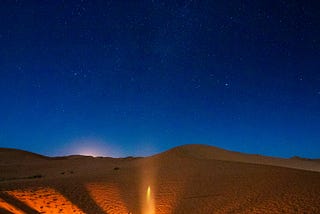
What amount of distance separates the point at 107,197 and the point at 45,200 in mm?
3440

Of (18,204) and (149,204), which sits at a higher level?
(18,204)

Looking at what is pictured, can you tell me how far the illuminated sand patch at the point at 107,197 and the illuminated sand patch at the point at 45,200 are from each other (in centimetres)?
153

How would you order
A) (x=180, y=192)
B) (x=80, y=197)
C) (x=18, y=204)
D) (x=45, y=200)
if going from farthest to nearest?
(x=180, y=192)
(x=80, y=197)
(x=45, y=200)
(x=18, y=204)

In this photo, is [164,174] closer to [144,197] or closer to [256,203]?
[144,197]

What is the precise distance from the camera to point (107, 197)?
54.9ft

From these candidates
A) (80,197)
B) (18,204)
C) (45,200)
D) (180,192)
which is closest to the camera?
(18,204)

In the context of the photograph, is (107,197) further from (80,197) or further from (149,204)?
(149,204)

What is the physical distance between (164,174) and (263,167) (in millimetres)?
6824

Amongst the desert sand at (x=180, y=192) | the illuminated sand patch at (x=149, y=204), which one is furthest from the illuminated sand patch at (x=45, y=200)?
the illuminated sand patch at (x=149, y=204)

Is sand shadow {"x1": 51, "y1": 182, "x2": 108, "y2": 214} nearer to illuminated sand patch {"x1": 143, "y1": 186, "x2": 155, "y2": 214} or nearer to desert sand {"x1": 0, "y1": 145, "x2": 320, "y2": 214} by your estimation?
desert sand {"x1": 0, "y1": 145, "x2": 320, "y2": 214}

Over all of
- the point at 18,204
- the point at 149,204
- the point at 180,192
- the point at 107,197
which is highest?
the point at 180,192

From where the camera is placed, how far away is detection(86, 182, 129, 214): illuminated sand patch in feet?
50.2

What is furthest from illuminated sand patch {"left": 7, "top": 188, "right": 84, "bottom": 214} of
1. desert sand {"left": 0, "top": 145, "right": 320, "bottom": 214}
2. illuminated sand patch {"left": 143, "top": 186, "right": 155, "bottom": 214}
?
illuminated sand patch {"left": 143, "top": 186, "right": 155, "bottom": 214}

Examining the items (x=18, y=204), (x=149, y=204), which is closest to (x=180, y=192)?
(x=149, y=204)
